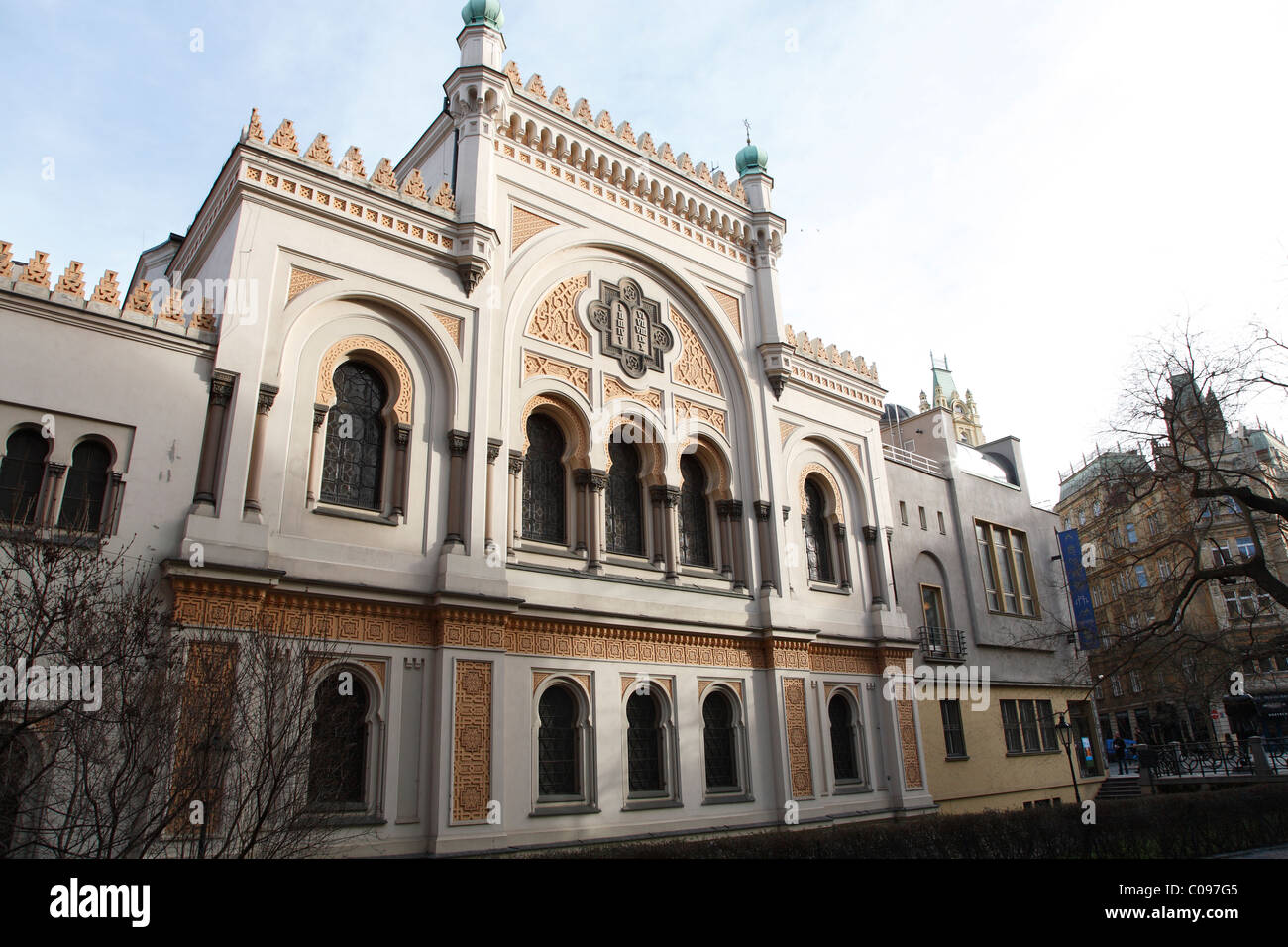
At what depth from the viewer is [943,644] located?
2417 centimetres

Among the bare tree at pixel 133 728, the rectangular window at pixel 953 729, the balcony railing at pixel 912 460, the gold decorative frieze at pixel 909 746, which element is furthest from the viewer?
the balcony railing at pixel 912 460

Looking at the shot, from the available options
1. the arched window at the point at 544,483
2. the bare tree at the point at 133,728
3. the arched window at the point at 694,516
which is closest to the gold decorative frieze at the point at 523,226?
the arched window at the point at 544,483

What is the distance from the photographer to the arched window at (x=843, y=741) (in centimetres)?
1967

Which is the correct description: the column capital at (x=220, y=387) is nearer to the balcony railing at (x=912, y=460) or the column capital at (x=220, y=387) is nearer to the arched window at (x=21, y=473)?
the arched window at (x=21, y=473)

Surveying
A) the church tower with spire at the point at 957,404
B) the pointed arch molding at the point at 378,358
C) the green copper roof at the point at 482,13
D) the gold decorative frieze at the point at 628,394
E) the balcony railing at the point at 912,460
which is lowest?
the pointed arch molding at the point at 378,358

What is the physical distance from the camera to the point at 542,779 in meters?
14.7

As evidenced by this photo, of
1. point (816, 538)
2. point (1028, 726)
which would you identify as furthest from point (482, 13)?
point (1028, 726)

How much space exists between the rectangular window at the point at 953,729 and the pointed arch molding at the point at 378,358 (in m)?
16.4

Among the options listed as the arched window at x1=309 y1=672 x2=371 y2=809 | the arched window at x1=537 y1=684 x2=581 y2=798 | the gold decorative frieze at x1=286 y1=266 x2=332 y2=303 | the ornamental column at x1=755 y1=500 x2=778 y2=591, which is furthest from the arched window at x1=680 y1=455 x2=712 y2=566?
the gold decorative frieze at x1=286 y1=266 x2=332 y2=303
